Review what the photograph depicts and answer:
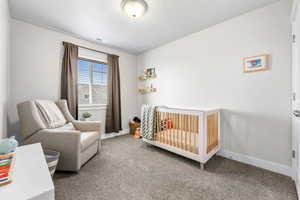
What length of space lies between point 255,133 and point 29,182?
2540 millimetres

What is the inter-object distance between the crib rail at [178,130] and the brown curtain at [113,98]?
139 centimetres

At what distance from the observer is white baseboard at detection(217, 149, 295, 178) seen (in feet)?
5.39

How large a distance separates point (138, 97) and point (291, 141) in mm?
3237

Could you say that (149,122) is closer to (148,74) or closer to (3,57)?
(148,74)

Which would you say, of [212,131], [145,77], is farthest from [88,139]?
[145,77]

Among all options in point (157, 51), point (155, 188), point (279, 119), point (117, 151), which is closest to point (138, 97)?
point (157, 51)

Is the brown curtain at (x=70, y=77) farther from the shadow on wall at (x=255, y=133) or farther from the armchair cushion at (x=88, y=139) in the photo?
the shadow on wall at (x=255, y=133)

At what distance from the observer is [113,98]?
3.29 meters

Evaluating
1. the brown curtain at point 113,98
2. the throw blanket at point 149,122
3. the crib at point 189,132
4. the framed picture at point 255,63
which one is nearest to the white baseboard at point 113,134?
the brown curtain at point 113,98

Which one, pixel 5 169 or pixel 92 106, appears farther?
pixel 92 106

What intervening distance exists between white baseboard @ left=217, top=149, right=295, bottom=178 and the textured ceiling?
226 centimetres

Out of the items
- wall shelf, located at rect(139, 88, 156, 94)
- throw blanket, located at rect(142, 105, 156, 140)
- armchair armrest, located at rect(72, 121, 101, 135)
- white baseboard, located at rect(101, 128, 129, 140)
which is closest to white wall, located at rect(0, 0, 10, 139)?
armchair armrest, located at rect(72, 121, 101, 135)

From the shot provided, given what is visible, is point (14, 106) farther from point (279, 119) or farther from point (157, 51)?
point (279, 119)

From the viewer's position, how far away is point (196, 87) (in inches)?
100
